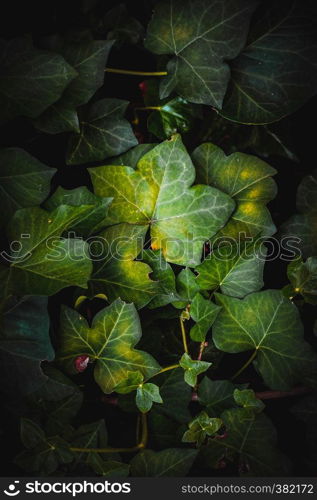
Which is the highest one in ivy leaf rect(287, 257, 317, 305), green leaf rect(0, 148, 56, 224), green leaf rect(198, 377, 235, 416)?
green leaf rect(0, 148, 56, 224)

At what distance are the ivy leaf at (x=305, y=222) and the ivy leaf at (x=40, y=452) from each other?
0.53m

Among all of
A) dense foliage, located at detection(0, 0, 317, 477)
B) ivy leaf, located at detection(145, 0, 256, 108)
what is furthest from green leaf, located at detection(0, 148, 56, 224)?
ivy leaf, located at detection(145, 0, 256, 108)

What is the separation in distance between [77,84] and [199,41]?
0.21 meters

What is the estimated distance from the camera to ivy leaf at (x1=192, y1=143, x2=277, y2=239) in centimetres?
79

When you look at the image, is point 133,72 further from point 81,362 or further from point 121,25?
point 81,362

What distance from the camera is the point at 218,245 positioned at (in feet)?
2.62

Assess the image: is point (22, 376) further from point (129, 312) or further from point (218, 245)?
point (218, 245)

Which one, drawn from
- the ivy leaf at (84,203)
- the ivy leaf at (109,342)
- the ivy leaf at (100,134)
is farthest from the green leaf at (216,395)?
the ivy leaf at (100,134)

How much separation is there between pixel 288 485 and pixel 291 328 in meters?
0.26

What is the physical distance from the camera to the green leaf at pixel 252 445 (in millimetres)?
746

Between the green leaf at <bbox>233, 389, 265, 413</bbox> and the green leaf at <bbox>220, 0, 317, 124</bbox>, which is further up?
the green leaf at <bbox>220, 0, 317, 124</bbox>

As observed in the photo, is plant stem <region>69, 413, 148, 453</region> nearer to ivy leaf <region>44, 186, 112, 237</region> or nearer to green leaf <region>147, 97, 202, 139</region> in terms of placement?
A: ivy leaf <region>44, 186, 112, 237</region>

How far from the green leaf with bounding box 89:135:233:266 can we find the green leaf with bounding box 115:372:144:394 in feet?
0.65

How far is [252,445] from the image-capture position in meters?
0.76
